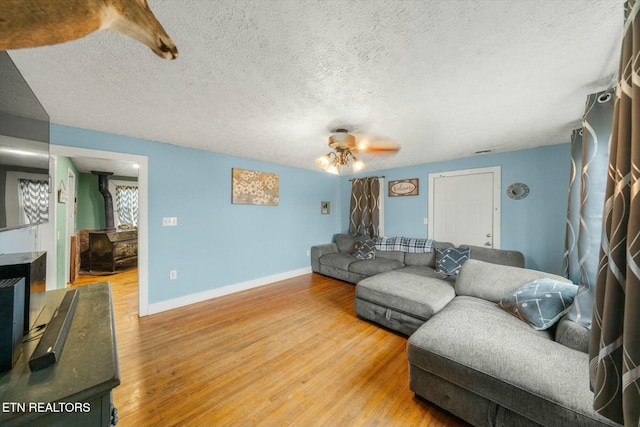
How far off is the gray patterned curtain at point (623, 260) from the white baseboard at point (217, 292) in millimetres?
3660

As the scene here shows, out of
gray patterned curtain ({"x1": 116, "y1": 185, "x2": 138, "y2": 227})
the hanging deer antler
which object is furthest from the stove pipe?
the hanging deer antler

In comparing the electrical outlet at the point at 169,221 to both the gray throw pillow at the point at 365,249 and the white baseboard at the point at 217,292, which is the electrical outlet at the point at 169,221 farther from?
the gray throw pillow at the point at 365,249

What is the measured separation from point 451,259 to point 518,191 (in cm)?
135

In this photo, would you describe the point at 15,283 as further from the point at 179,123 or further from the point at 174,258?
the point at 174,258

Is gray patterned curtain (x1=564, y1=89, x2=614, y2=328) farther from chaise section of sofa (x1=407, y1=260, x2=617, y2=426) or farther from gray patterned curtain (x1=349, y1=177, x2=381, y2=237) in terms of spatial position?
gray patterned curtain (x1=349, y1=177, x2=381, y2=237)

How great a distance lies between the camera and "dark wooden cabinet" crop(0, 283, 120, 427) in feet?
2.16

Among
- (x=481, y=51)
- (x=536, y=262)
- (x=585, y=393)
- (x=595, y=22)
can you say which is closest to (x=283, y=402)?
(x=585, y=393)

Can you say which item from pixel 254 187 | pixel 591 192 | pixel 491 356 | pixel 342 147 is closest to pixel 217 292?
pixel 254 187

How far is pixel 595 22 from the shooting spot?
1.03 metres

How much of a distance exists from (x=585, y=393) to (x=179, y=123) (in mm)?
3419

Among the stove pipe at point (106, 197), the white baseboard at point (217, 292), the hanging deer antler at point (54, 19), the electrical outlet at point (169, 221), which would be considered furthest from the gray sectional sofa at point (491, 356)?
the stove pipe at point (106, 197)

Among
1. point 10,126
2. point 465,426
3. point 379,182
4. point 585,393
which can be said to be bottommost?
point 465,426

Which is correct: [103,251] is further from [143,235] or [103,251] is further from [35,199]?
[35,199]

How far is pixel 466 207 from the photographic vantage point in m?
3.66
